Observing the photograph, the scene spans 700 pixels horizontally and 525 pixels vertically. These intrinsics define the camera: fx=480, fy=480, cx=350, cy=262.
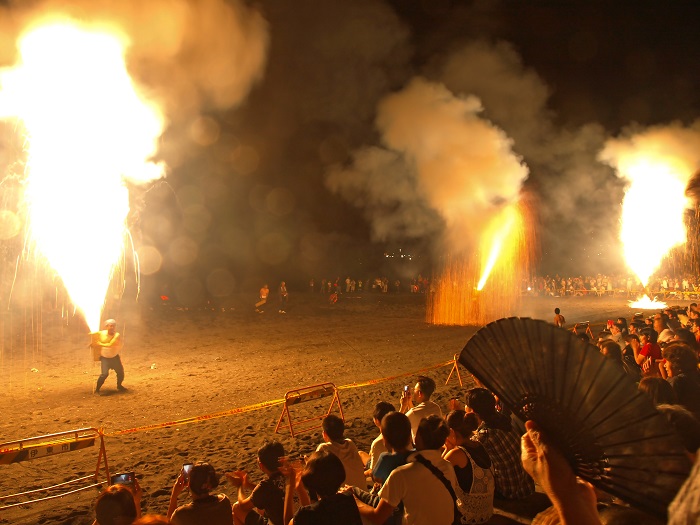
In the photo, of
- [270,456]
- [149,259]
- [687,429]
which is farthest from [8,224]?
[687,429]

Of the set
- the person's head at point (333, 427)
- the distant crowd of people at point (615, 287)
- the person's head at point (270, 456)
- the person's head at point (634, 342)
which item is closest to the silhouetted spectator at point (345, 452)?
the person's head at point (333, 427)

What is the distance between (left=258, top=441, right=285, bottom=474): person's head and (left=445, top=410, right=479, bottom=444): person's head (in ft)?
4.78

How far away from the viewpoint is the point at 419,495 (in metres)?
2.90

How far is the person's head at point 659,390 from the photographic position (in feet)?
14.6

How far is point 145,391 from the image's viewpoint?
34.8 ft

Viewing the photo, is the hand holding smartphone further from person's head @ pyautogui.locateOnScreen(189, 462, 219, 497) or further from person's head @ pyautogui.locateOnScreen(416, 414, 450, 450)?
person's head @ pyautogui.locateOnScreen(416, 414, 450, 450)

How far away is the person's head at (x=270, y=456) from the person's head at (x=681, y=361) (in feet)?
14.2

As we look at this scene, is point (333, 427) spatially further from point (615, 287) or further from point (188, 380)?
point (615, 287)

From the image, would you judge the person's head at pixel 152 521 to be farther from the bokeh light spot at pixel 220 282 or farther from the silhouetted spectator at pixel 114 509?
the bokeh light spot at pixel 220 282

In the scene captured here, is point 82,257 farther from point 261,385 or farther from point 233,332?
point 261,385

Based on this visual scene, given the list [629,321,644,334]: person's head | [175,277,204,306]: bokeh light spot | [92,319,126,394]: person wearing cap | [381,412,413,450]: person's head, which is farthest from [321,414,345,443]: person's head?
[175,277,204,306]: bokeh light spot

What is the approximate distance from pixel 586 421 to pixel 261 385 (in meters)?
9.92

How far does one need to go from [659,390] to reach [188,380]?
9.96 metres

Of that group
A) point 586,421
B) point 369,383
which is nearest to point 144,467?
point 369,383
